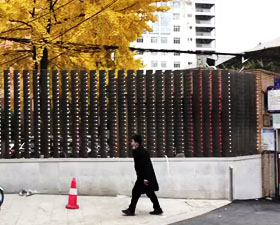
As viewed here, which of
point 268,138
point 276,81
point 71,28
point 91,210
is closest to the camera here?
point 91,210

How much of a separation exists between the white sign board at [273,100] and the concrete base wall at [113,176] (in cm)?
193

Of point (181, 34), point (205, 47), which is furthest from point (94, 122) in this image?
point (205, 47)

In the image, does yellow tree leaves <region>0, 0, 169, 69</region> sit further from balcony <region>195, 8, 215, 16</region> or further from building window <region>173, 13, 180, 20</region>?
balcony <region>195, 8, 215, 16</region>

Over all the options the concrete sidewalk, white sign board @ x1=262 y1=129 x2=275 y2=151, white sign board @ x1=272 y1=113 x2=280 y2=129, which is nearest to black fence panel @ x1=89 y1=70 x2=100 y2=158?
the concrete sidewalk

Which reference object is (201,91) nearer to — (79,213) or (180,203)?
(180,203)

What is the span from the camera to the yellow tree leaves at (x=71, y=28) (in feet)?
37.2

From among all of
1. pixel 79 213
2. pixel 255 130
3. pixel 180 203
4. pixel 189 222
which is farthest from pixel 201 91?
pixel 79 213

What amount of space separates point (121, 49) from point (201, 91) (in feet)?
14.0

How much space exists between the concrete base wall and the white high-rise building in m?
82.7

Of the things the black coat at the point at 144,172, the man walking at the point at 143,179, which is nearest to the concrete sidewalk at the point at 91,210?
the man walking at the point at 143,179

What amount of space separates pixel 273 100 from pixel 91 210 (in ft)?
18.4

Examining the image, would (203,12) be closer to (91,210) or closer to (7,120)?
(7,120)

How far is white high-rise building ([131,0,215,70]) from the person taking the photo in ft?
309

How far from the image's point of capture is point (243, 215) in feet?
27.6
